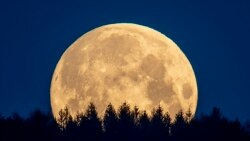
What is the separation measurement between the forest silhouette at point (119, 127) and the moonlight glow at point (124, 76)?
Result: 2.47ft

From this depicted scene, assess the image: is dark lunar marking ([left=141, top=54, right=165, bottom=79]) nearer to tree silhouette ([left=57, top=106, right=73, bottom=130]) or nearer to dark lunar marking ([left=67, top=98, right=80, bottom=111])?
dark lunar marking ([left=67, top=98, right=80, bottom=111])

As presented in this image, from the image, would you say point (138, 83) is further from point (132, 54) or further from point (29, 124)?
point (29, 124)

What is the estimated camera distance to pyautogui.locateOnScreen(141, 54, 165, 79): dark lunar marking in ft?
276

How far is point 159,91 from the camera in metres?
84.1

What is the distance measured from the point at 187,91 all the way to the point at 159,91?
9.34 ft

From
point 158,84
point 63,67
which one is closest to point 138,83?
point 158,84

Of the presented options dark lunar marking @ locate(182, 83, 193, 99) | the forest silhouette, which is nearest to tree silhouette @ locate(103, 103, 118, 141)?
the forest silhouette

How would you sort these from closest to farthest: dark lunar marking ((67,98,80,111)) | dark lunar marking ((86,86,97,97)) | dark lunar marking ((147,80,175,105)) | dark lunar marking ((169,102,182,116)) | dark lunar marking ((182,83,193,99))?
dark lunar marking ((147,80,175,105)), dark lunar marking ((86,86,97,97)), dark lunar marking ((67,98,80,111)), dark lunar marking ((169,102,182,116)), dark lunar marking ((182,83,193,99))

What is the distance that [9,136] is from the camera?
7794 cm

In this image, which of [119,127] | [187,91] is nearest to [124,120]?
[119,127]

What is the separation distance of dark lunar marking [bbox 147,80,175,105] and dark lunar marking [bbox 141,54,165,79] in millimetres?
638

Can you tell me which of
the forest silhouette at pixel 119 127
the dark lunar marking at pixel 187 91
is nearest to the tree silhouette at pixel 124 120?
the forest silhouette at pixel 119 127

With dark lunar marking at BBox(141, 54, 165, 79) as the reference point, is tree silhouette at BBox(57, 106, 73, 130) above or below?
below

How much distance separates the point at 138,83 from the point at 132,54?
2.73m
